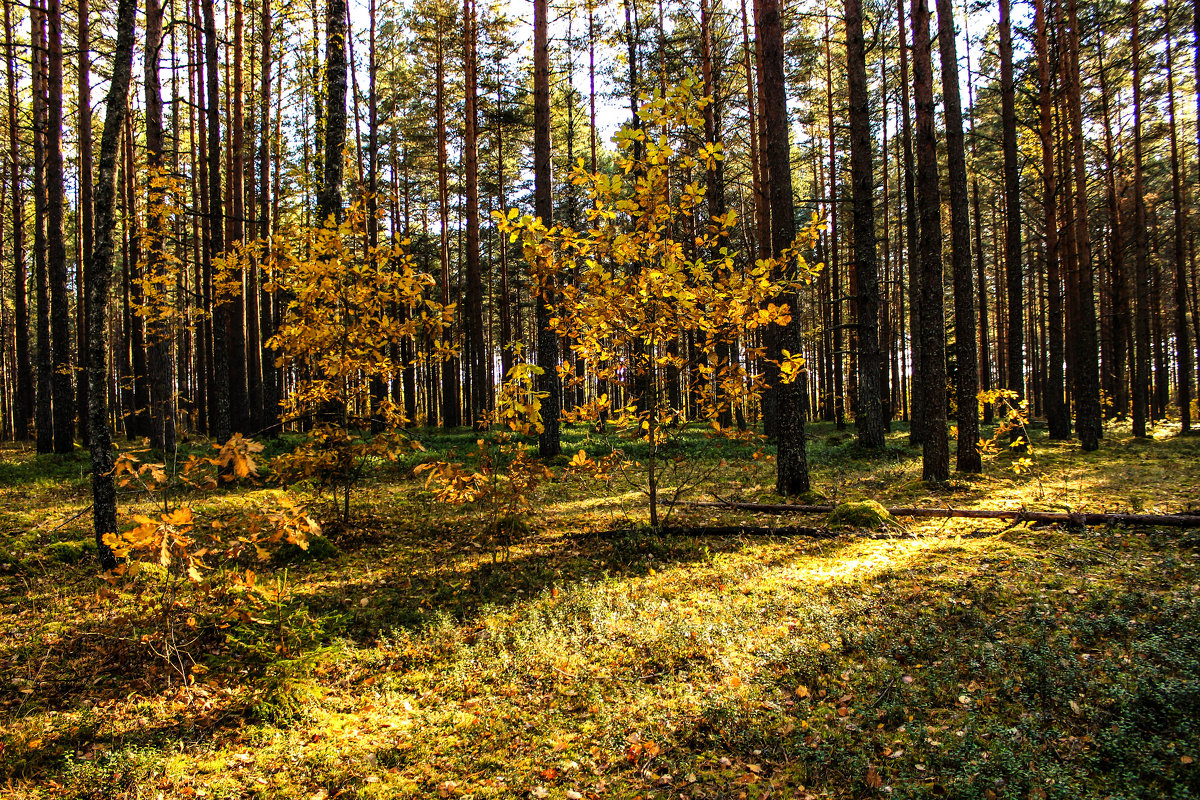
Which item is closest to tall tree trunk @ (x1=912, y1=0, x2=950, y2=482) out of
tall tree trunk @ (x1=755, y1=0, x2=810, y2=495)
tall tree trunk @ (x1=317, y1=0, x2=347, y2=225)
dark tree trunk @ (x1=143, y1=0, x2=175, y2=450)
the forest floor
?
tall tree trunk @ (x1=755, y1=0, x2=810, y2=495)

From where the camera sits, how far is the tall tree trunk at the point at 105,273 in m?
4.96

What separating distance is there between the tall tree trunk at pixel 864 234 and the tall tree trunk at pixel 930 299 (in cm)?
198

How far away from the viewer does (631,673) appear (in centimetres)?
384

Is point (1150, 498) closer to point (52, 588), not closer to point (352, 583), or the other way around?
point (352, 583)

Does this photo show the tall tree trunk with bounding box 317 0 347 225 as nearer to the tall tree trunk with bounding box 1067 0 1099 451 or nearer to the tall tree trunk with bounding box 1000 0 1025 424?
the tall tree trunk with bounding box 1000 0 1025 424

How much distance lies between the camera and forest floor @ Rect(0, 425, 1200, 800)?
2820 millimetres

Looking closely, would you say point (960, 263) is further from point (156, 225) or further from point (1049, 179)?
point (156, 225)

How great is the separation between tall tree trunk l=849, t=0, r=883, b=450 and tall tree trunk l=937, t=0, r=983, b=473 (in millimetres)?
1887

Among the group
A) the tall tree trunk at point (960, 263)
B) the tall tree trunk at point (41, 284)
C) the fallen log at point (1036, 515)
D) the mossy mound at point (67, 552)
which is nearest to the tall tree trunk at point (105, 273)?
the mossy mound at point (67, 552)

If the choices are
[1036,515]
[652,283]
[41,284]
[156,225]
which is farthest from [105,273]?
[41,284]

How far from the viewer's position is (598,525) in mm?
7633

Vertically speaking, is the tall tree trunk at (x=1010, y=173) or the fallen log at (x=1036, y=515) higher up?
the tall tree trunk at (x=1010, y=173)

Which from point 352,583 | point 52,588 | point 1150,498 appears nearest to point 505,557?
point 352,583

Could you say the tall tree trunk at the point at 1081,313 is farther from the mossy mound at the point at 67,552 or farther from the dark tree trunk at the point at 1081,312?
the mossy mound at the point at 67,552
